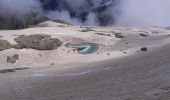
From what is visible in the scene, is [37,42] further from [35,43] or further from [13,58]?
[13,58]

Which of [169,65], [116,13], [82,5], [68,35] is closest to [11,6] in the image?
[68,35]

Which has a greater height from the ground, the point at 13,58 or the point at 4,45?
the point at 4,45

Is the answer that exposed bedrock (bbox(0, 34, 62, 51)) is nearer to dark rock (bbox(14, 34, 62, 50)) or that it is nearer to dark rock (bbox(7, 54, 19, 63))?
dark rock (bbox(14, 34, 62, 50))

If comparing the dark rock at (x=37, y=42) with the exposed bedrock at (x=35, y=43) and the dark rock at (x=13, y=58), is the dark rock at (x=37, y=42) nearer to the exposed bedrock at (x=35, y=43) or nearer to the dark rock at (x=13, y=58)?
the exposed bedrock at (x=35, y=43)

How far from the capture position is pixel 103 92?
66.0 feet

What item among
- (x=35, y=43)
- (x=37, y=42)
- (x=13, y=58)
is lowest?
(x=13, y=58)

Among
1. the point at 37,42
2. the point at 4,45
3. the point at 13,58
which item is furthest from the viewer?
the point at 37,42

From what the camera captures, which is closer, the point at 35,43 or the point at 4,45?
the point at 4,45

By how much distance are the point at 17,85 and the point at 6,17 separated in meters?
58.9

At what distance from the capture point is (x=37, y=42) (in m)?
52.5

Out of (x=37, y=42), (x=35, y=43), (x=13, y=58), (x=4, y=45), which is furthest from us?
(x=37, y=42)

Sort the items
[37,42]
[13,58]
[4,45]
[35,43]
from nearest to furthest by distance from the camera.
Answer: [13,58] < [4,45] < [35,43] < [37,42]

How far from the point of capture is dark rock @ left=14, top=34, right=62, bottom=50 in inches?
2010

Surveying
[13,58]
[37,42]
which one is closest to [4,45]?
[13,58]
